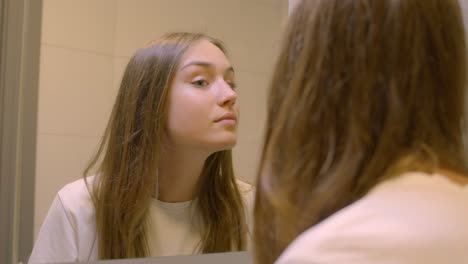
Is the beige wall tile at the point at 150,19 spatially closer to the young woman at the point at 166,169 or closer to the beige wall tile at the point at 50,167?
the young woman at the point at 166,169

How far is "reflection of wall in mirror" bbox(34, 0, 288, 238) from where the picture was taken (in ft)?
2.66

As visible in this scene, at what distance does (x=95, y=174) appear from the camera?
2.78ft

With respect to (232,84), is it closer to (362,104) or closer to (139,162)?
(139,162)

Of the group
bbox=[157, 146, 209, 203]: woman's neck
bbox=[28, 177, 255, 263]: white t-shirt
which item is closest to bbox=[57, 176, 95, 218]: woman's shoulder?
bbox=[28, 177, 255, 263]: white t-shirt

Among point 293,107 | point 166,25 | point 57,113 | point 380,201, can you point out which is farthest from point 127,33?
point 380,201

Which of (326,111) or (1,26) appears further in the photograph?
(1,26)

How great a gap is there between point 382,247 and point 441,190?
8 centimetres

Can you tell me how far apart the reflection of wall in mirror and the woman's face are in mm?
37

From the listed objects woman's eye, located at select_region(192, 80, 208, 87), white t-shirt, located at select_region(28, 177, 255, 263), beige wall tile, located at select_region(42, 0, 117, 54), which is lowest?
white t-shirt, located at select_region(28, 177, 255, 263)

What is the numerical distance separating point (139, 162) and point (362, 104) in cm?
54

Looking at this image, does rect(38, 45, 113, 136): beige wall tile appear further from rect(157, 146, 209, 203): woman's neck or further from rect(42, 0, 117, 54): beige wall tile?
rect(157, 146, 209, 203): woman's neck

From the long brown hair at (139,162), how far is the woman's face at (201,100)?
2cm

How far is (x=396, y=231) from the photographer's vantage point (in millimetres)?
376

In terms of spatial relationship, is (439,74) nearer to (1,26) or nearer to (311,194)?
(311,194)
